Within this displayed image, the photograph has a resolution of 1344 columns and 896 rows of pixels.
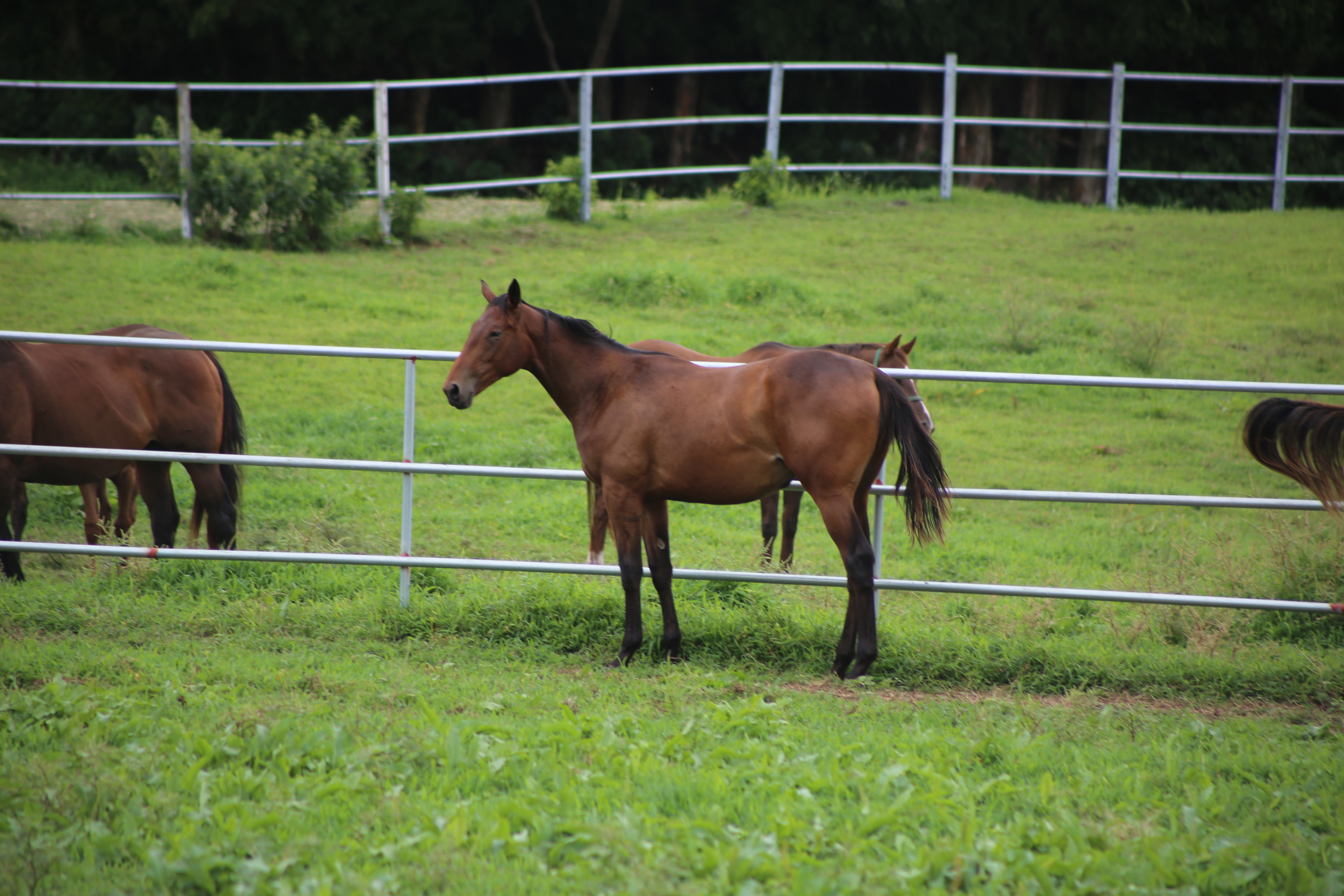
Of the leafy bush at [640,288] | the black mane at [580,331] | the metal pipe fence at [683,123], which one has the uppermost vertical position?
the metal pipe fence at [683,123]

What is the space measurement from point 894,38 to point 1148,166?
18.9 feet

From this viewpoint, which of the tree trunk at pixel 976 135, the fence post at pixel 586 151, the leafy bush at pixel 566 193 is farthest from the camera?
the tree trunk at pixel 976 135

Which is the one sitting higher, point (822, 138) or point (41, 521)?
point (822, 138)

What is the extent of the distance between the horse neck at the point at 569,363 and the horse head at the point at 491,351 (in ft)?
0.20

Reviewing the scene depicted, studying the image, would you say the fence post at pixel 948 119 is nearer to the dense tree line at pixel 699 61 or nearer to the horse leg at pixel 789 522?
the dense tree line at pixel 699 61

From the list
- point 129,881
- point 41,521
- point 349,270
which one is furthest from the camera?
point 349,270

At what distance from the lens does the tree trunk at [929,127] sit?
19.8 metres

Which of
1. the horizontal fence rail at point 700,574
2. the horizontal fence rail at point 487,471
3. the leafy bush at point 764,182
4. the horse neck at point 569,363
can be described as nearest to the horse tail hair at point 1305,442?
the horizontal fence rail at point 487,471

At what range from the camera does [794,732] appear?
401cm

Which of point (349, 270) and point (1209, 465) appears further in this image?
point (349, 270)

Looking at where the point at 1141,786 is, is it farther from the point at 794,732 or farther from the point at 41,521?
the point at 41,521

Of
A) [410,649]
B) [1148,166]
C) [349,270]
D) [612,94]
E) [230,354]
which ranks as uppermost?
[612,94]

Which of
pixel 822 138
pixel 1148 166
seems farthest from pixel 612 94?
Result: pixel 1148 166

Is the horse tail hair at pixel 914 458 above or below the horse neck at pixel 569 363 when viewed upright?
below
